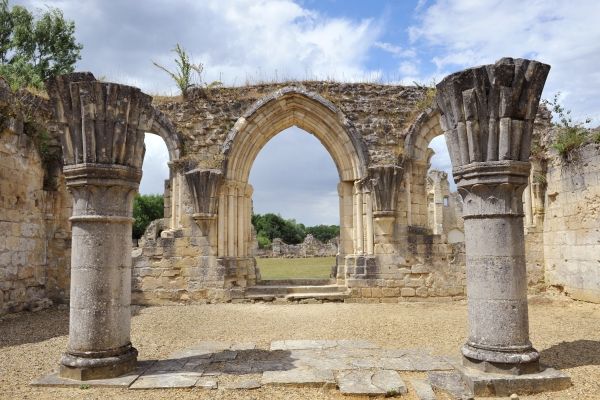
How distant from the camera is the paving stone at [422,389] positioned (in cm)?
402

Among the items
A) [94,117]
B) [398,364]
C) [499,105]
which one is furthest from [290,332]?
[499,105]

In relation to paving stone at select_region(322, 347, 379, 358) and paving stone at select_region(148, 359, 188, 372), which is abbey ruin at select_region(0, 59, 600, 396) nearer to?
paving stone at select_region(148, 359, 188, 372)

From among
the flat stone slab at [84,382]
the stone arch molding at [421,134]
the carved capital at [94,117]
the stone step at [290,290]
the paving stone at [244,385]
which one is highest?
the stone arch molding at [421,134]

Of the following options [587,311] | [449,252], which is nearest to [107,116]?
[449,252]

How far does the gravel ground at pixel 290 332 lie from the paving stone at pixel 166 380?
113mm

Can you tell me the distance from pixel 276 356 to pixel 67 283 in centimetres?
677

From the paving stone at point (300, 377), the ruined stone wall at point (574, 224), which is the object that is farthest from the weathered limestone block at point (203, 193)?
the ruined stone wall at point (574, 224)

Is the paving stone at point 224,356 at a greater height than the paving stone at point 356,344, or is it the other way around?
the paving stone at point 224,356

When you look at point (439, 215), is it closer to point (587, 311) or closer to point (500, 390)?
point (587, 311)

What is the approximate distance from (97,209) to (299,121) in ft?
22.8

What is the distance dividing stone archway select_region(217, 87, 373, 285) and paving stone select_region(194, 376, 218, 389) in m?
5.67

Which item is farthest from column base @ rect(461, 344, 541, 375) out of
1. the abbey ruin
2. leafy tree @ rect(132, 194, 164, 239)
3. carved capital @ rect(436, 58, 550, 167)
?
leafy tree @ rect(132, 194, 164, 239)

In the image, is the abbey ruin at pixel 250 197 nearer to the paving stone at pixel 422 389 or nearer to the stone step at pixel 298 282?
the stone step at pixel 298 282

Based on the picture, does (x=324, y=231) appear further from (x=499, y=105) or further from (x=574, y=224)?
(x=499, y=105)
